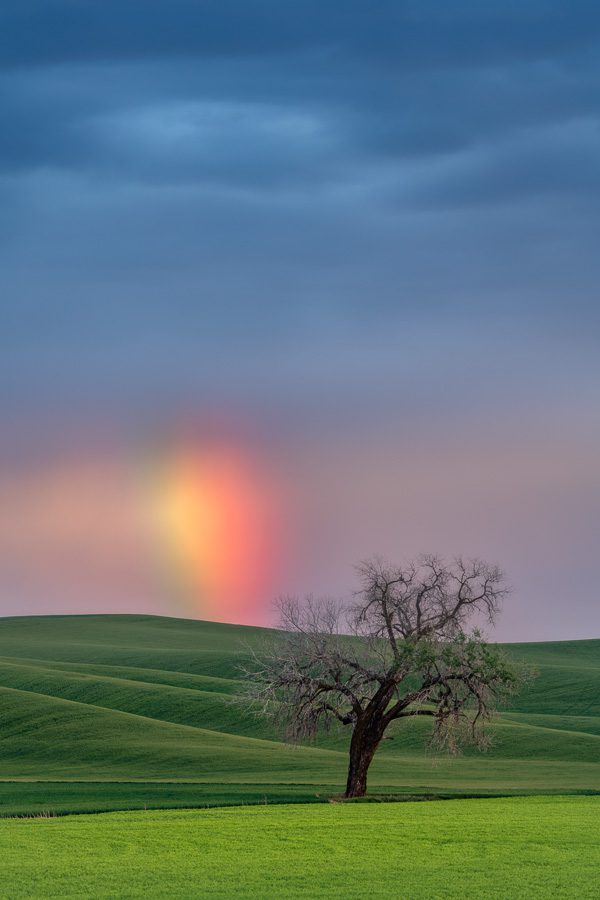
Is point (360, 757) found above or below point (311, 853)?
above

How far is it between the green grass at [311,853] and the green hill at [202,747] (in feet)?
29.6

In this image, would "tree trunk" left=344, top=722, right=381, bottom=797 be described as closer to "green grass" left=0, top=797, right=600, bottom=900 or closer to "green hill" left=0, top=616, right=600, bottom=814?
"green hill" left=0, top=616, right=600, bottom=814

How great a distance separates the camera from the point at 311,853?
2766 cm

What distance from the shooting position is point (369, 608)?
145ft

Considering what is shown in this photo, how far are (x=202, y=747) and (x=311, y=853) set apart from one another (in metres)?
38.9

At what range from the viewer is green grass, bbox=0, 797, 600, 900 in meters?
22.8

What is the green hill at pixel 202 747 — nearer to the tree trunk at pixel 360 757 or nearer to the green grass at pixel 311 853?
the tree trunk at pixel 360 757

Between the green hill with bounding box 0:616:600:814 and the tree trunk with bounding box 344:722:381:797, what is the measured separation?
6.67 ft

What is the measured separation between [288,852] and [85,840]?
19.5 ft

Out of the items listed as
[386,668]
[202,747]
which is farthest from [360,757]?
[202,747]

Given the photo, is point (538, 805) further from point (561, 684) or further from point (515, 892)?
point (561, 684)

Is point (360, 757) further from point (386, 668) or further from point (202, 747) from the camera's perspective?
point (202, 747)

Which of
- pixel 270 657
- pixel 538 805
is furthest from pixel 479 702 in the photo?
pixel 270 657

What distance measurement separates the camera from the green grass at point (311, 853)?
899 inches
